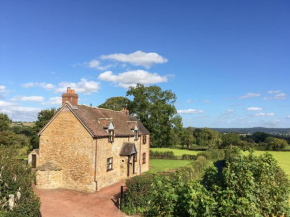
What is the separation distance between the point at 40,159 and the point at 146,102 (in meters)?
30.4

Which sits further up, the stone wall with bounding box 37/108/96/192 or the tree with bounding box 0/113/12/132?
the tree with bounding box 0/113/12/132

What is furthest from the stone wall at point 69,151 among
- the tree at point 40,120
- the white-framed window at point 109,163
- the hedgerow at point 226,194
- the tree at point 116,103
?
the tree at point 116,103

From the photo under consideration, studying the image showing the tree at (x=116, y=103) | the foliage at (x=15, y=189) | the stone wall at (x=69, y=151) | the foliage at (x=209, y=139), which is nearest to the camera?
the foliage at (x=15, y=189)

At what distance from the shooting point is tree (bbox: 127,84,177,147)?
164ft

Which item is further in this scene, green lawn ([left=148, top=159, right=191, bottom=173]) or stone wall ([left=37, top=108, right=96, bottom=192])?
green lawn ([left=148, top=159, right=191, bottom=173])

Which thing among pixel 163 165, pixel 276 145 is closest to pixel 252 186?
pixel 163 165

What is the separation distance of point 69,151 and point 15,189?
9.76 m

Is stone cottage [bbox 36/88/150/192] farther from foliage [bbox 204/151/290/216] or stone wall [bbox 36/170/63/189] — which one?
foliage [bbox 204/151/290/216]

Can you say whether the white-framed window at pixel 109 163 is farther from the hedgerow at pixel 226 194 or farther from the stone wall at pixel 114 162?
the hedgerow at pixel 226 194

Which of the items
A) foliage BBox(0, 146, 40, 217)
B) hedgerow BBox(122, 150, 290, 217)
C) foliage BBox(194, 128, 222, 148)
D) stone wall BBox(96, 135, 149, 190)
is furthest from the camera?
foliage BBox(194, 128, 222, 148)

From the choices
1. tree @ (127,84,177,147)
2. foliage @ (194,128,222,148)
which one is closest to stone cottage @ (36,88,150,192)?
tree @ (127,84,177,147)

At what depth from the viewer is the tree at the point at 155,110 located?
50.0 metres

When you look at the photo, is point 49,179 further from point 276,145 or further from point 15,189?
point 276,145

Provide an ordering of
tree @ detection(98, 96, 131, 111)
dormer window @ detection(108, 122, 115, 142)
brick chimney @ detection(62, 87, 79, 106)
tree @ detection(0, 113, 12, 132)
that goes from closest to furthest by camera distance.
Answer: brick chimney @ detection(62, 87, 79, 106) < dormer window @ detection(108, 122, 115, 142) < tree @ detection(0, 113, 12, 132) < tree @ detection(98, 96, 131, 111)
